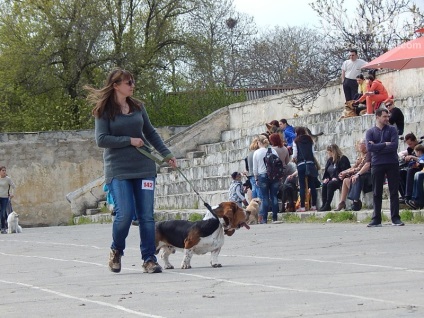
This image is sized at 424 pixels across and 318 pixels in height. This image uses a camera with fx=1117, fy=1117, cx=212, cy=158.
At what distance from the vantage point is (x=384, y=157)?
17797 millimetres

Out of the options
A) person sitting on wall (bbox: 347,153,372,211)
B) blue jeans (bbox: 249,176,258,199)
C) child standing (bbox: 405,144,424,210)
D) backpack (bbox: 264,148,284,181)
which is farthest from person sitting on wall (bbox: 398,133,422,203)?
blue jeans (bbox: 249,176,258,199)

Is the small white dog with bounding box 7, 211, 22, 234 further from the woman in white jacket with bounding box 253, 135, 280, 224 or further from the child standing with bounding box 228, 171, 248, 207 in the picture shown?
the woman in white jacket with bounding box 253, 135, 280, 224

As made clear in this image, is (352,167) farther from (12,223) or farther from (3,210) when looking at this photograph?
(3,210)

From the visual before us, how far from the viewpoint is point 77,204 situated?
34.7 m

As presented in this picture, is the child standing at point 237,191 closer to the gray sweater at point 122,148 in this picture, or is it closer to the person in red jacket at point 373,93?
the person in red jacket at point 373,93

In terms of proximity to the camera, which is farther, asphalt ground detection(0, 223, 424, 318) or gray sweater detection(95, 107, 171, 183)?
gray sweater detection(95, 107, 171, 183)

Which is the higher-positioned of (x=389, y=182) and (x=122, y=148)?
(x=122, y=148)

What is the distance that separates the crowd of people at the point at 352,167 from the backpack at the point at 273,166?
7cm

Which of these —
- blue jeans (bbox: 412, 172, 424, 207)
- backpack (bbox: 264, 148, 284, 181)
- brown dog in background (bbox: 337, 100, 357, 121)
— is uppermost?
brown dog in background (bbox: 337, 100, 357, 121)

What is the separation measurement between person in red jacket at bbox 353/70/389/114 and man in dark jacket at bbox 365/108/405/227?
285 inches

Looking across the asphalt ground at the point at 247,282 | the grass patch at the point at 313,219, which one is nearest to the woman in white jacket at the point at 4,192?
the grass patch at the point at 313,219

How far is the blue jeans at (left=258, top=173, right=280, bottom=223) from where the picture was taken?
22.4 meters

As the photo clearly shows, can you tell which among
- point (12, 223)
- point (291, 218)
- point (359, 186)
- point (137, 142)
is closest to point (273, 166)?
point (291, 218)

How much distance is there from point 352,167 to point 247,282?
38.0 ft
